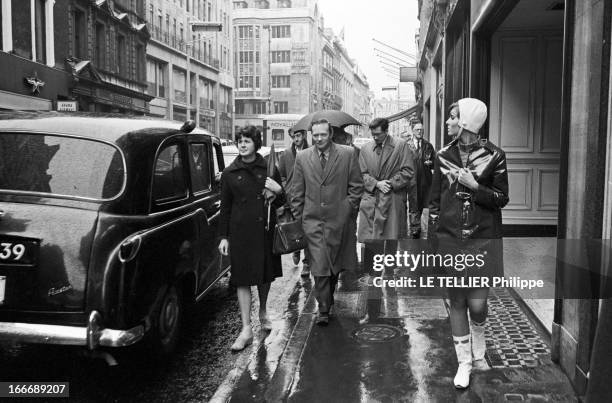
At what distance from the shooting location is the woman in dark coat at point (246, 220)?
211 inches

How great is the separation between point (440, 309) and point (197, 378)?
280 centimetres

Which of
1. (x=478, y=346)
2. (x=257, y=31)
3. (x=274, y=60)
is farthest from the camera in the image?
(x=274, y=60)

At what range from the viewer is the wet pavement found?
4121mm

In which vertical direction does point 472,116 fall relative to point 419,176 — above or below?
above

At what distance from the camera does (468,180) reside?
4.08 metres

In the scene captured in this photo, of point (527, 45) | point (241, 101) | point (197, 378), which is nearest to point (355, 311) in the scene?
point (197, 378)

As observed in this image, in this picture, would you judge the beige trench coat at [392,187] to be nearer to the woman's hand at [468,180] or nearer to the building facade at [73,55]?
the woman's hand at [468,180]

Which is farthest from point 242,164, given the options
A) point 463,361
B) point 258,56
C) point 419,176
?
point 258,56

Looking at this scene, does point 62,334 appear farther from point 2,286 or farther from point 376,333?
point 376,333

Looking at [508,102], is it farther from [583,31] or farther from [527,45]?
[583,31]

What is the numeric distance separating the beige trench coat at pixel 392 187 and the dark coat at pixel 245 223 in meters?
2.25

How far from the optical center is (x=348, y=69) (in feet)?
460

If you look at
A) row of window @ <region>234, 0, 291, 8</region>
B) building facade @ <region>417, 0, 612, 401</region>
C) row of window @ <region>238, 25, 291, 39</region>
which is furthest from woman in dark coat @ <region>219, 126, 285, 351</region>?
row of window @ <region>234, 0, 291, 8</region>

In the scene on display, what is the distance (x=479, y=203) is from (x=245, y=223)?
213 cm
